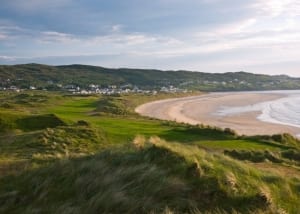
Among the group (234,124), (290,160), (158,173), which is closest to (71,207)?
(158,173)

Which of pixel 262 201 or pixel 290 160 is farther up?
pixel 262 201

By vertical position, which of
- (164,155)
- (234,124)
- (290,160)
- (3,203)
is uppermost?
(164,155)

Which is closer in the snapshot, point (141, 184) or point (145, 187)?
point (145, 187)

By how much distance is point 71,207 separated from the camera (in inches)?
327

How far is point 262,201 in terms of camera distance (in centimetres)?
920

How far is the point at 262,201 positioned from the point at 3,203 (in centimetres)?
515

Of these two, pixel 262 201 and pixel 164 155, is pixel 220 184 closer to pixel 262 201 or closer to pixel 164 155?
pixel 262 201

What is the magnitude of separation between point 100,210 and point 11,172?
3.13 metres

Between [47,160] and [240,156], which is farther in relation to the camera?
[240,156]

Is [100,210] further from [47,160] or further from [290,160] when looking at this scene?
[290,160]

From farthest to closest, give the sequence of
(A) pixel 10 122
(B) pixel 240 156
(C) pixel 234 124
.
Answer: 1. (C) pixel 234 124
2. (A) pixel 10 122
3. (B) pixel 240 156

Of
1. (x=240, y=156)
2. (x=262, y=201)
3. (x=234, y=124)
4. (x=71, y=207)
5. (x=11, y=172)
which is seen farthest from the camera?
(x=234, y=124)

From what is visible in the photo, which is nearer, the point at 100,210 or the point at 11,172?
the point at 100,210

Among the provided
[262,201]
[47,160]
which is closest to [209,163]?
[262,201]
